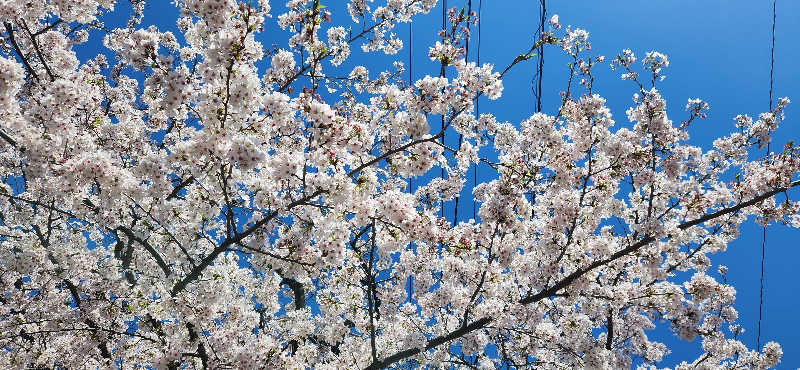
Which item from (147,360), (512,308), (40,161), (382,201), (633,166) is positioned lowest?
(147,360)

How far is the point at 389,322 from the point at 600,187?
496 centimetres

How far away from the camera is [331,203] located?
4949mm

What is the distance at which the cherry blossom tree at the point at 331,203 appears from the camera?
4.65 meters

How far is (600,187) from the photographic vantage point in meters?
6.30

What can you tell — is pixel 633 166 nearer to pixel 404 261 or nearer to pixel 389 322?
pixel 404 261

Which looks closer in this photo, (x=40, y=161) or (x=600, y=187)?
(x=40, y=161)

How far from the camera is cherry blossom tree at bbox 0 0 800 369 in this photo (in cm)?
465

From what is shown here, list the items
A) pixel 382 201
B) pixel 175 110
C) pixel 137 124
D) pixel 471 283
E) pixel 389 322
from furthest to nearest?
pixel 389 322 < pixel 137 124 < pixel 471 283 < pixel 382 201 < pixel 175 110

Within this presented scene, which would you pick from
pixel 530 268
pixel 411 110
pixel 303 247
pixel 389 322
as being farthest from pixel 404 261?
pixel 411 110

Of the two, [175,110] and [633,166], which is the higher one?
[633,166]

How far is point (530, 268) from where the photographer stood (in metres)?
6.39

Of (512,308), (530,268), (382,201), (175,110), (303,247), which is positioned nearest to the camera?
(175,110)

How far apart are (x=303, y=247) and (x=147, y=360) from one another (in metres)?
3.37

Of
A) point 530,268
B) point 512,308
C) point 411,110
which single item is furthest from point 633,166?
point 411,110
